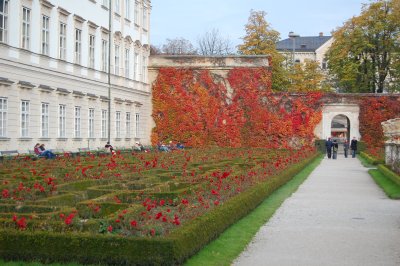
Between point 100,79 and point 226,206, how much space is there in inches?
1055

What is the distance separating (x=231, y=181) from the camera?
15.9m

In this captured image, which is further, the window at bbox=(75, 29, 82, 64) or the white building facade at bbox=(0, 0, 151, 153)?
the window at bbox=(75, 29, 82, 64)

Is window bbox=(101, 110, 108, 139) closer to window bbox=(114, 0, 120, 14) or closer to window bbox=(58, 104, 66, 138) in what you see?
window bbox=(58, 104, 66, 138)

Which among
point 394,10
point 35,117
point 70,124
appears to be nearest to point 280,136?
point 394,10

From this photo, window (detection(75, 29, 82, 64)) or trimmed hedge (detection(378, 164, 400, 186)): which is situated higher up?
window (detection(75, 29, 82, 64))

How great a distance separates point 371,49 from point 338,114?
397 inches

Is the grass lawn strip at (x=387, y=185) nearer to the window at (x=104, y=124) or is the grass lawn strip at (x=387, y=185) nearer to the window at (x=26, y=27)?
the window at (x=26, y=27)

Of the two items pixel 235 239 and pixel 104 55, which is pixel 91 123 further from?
pixel 235 239

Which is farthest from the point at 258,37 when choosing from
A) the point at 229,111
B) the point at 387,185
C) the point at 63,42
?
the point at 387,185

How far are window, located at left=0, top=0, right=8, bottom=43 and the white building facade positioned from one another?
0.14 feet

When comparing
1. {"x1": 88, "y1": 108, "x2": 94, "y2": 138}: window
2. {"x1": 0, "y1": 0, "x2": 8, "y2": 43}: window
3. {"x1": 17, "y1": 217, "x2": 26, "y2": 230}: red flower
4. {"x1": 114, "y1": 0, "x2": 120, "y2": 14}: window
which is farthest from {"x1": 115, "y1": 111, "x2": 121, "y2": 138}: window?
{"x1": 17, "y1": 217, "x2": 26, "y2": 230}: red flower

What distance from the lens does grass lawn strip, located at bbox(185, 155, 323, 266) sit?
29.1 feet

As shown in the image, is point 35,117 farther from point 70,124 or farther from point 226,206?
point 226,206

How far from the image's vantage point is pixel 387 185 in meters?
20.8
